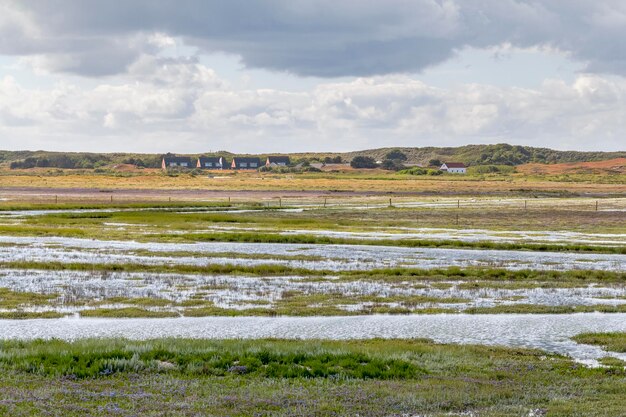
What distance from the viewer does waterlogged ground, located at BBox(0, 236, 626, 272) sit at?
38844 mm

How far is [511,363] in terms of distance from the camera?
55.6 feet

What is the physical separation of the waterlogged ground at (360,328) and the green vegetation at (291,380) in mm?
2011

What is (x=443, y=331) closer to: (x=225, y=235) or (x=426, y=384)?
(x=426, y=384)

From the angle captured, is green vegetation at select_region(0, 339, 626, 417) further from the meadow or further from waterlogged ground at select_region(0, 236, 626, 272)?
waterlogged ground at select_region(0, 236, 626, 272)

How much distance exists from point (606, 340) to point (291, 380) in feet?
30.7

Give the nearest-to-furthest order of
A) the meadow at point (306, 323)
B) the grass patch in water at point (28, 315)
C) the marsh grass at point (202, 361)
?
the meadow at point (306, 323)
the marsh grass at point (202, 361)
the grass patch in water at point (28, 315)

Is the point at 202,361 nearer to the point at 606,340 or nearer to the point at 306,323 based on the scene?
the point at 306,323

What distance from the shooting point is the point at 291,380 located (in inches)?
587

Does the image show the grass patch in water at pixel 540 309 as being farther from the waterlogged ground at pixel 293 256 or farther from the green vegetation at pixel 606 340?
the waterlogged ground at pixel 293 256

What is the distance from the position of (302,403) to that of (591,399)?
4.99 meters

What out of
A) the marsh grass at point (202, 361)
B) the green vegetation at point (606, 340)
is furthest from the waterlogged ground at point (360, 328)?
the marsh grass at point (202, 361)

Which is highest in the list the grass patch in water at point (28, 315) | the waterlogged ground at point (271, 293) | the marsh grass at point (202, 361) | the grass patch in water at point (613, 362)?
the marsh grass at point (202, 361)

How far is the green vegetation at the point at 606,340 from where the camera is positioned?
63.2 ft

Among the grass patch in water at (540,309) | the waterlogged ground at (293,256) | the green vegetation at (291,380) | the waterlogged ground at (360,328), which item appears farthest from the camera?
the waterlogged ground at (293,256)
